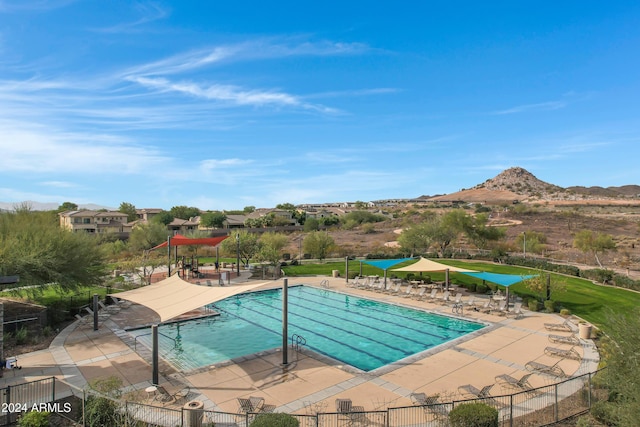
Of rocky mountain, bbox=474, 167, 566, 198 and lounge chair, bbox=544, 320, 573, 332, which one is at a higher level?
rocky mountain, bbox=474, 167, 566, 198

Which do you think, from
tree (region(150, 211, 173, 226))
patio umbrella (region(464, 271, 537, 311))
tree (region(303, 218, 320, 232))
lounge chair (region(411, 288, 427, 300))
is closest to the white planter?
patio umbrella (region(464, 271, 537, 311))

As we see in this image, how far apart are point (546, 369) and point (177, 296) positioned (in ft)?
45.0

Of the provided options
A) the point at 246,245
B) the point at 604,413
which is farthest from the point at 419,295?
the point at 246,245

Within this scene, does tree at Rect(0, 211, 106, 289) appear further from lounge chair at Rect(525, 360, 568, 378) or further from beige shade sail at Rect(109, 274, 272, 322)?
lounge chair at Rect(525, 360, 568, 378)

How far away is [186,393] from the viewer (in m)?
11.1

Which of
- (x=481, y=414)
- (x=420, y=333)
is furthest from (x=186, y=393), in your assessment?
(x=420, y=333)

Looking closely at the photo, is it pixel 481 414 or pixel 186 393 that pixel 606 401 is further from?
pixel 186 393

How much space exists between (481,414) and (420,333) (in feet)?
32.1

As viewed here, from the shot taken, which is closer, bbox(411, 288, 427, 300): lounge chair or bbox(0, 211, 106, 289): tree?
bbox(0, 211, 106, 289): tree

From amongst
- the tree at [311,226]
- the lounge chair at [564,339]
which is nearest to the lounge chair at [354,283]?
the lounge chair at [564,339]

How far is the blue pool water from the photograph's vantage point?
15227 mm

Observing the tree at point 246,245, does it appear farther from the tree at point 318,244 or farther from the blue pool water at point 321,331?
the blue pool water at point 321,331

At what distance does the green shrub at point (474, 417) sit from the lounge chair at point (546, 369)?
564 cm

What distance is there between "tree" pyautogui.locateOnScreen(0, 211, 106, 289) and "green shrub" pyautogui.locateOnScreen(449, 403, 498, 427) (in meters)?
17.9
